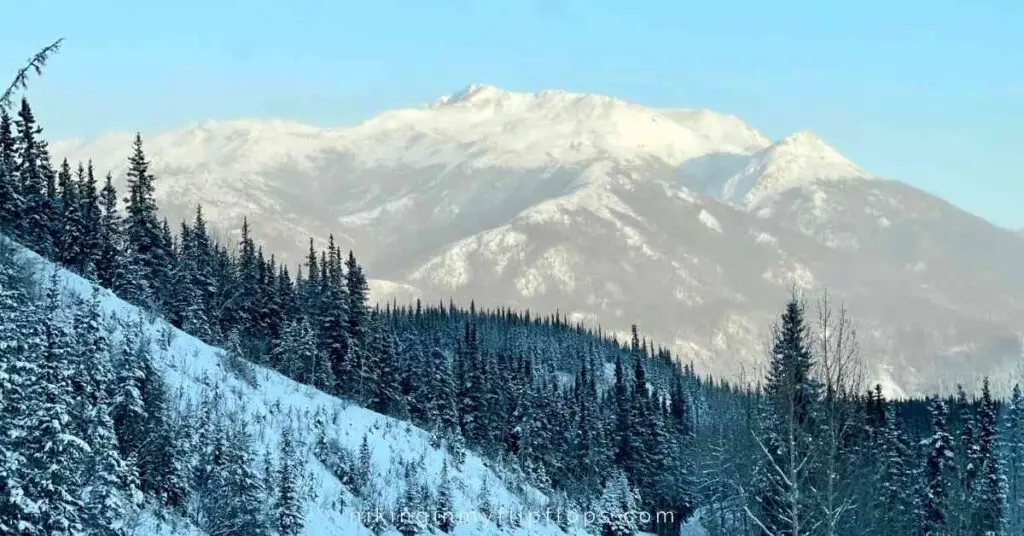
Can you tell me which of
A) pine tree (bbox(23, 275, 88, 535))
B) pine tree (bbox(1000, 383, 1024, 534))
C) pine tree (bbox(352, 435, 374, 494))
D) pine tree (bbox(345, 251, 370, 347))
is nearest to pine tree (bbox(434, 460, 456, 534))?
pine tree (bbox(352, 435, 374, 494))

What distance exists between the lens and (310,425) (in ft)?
130

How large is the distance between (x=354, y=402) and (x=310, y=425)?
13063 millimetres

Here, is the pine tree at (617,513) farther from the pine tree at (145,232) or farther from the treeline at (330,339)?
the pine tree at (145,232)

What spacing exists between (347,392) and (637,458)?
32.9m

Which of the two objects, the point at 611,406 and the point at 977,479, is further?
the point at 611,406

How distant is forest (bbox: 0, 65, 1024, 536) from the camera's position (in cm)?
2103

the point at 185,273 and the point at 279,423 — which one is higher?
the point at 185,273

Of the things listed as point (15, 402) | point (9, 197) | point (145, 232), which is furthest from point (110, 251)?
point (15, 402)

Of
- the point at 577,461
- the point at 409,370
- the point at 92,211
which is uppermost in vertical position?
the point at 92,211

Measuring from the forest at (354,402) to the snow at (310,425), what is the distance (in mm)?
1426

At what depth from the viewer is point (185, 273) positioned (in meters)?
72.4

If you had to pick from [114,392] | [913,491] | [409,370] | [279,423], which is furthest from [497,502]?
[409,370]

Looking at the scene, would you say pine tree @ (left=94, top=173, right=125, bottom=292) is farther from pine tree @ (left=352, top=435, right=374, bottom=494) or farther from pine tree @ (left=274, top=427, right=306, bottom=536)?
pine tree @ (left=274, top=427, right=306, bottom=536)

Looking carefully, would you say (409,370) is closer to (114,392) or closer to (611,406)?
(611,406)
